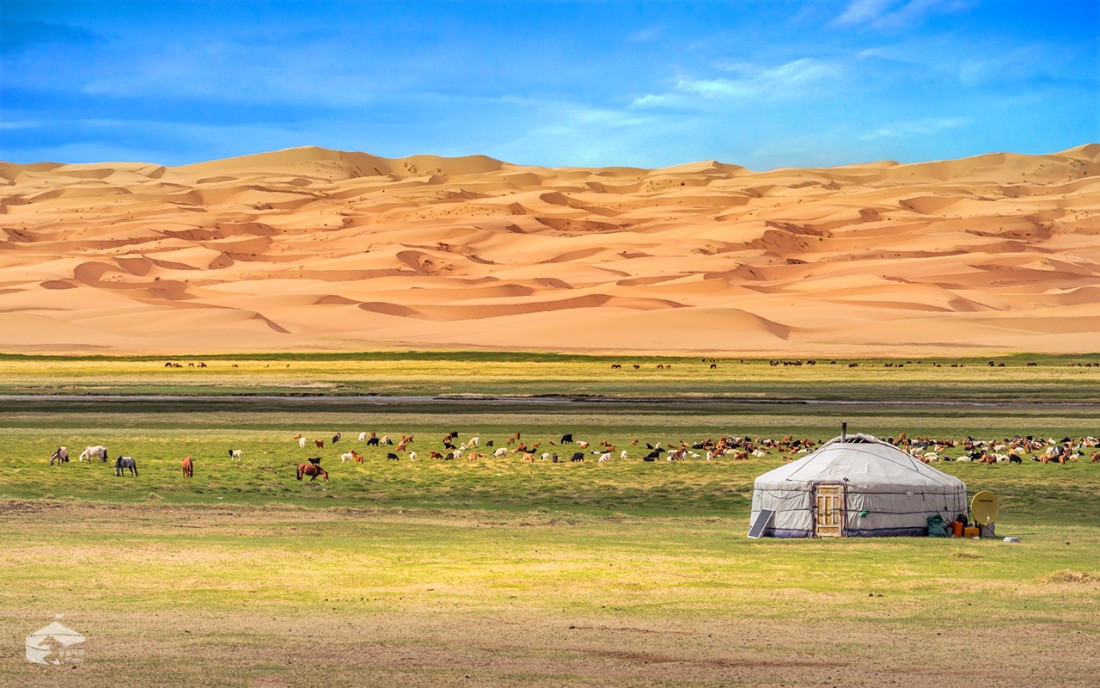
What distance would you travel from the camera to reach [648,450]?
4059cm

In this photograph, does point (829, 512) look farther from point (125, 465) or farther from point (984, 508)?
point (125, 465)

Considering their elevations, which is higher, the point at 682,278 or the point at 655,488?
the point at 682,278

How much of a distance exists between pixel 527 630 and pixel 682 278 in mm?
128461

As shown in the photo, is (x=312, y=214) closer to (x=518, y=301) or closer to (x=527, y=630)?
(x=518, y=301)

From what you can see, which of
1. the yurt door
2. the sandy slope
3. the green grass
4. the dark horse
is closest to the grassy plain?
the dark horse

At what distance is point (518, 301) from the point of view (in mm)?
129625

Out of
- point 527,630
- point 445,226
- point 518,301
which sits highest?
point 445,226

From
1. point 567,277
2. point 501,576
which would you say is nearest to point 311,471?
point 501,576

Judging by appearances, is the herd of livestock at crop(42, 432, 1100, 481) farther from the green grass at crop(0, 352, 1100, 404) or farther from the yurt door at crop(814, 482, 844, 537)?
the green grass at crop(0, 352, 1100, 404)

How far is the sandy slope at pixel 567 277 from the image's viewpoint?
363 feet

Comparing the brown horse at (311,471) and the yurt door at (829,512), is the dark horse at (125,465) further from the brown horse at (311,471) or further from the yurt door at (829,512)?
the yurt door at (829,512)

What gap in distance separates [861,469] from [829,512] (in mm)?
907

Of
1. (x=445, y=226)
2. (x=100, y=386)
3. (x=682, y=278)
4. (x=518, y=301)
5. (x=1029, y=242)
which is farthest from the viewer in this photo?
(x=445, y=226)

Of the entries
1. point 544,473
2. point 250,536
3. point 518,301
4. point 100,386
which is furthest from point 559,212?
point 250,536
